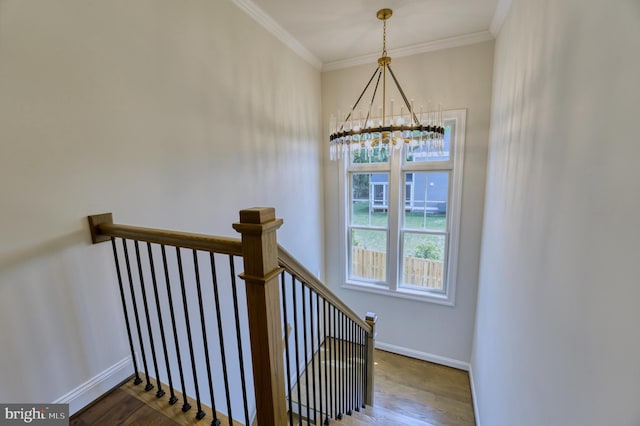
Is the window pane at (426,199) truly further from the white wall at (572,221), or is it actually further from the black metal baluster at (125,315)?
the black metal baluster at (125,315)

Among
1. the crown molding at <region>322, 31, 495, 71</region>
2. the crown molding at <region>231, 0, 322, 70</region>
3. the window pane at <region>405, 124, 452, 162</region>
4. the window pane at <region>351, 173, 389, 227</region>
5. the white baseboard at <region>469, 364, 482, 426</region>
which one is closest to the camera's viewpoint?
the crown molding at <region>231, 0, 322, 70</region>

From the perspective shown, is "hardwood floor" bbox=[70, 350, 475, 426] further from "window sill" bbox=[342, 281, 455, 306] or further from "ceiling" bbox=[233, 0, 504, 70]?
"ceiling" bbox=[233, 0, 504, 70]

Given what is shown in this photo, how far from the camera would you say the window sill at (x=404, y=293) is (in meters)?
3.31

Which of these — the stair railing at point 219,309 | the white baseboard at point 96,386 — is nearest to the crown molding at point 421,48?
the stair railing at point 219,309

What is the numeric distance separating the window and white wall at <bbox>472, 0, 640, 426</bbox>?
1262 mm

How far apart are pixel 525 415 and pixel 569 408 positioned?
571 millimetres

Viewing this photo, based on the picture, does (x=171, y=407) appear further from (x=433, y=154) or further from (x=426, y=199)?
(x=426, y=199)

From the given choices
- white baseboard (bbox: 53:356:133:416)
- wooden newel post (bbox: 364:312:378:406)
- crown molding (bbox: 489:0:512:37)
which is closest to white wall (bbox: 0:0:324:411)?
white baseboard (bbox: 53:356:133:416)

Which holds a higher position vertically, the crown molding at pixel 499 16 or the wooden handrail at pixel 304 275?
the crown molding at pixel 499 16

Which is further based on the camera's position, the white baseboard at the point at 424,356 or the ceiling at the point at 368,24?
the white baseboard at the point at 424,356

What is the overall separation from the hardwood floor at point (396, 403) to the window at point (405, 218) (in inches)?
37.1

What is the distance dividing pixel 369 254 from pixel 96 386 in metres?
3.08

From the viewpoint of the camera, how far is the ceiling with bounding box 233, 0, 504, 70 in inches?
88.2

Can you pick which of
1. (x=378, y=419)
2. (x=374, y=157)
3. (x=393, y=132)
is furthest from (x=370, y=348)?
(x=374, y=157)
